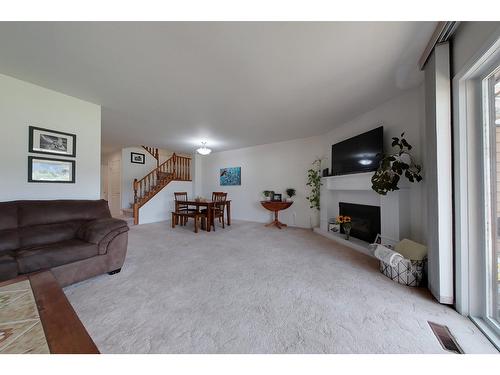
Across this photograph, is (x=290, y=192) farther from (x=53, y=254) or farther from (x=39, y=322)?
(x=39, y=322)

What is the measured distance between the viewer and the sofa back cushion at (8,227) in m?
1.70

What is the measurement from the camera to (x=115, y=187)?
6645mm

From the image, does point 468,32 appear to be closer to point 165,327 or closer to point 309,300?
point 309,300

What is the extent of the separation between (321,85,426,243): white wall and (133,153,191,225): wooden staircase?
5.56m

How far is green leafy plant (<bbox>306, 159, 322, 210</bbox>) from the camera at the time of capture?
419cm

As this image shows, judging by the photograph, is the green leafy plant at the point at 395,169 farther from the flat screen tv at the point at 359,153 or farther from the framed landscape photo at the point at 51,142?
the framed landscape photo at the point at 51,142

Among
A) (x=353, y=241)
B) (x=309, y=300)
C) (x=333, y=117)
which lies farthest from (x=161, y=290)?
(x=333, y=117)

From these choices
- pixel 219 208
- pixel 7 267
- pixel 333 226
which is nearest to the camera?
pixel 7 267

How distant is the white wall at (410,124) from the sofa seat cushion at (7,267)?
3.96 meters

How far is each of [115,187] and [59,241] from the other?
5536mm

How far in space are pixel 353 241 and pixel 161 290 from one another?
9.53 ft

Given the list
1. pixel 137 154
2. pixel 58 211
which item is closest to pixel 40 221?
pixel 58 211

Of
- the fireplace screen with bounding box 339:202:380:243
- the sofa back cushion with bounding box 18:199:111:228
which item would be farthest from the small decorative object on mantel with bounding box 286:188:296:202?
the sofa back cushion with bounding box 18:199:111:228

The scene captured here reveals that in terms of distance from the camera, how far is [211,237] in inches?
144
